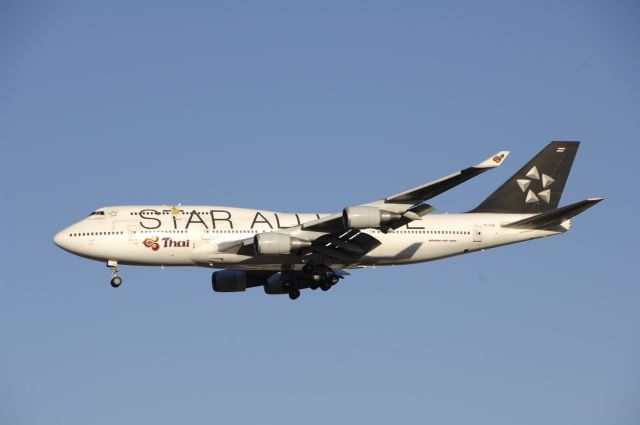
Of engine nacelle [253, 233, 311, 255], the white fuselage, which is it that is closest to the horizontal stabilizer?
the white fuselage

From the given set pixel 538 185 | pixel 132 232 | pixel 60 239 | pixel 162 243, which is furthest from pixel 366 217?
pixel 60 239

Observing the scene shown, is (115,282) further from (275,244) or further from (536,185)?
(536,185)

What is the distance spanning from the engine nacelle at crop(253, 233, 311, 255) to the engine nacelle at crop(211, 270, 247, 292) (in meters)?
7.24

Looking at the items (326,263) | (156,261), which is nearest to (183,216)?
(156,261)

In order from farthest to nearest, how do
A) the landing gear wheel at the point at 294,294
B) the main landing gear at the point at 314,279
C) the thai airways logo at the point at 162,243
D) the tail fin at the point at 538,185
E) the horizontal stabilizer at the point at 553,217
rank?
the tail fin at the point at 538,185, the landing gear wheel at the point at 294,294, the main landing gear at the point at 314,279, the thai airways logo at the point at 162,243, the horizontal stabilizer at the point at 553,217

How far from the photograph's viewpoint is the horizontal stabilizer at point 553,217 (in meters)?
56.8

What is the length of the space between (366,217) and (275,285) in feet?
38.0

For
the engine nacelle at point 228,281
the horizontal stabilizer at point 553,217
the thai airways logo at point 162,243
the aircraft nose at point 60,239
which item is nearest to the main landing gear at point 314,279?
the engine nacelle at point 228,281

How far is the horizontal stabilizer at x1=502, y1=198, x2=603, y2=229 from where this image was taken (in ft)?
186

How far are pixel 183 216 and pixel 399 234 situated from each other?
450 inches

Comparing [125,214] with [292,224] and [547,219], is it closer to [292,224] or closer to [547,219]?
[292,224]

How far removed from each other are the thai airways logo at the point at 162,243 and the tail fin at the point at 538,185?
1652 centimetres

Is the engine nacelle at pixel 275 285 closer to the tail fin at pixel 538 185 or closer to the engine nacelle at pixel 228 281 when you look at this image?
the engine nacelle at pixel 228 281

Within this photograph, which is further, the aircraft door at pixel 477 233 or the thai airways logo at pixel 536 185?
the thai airways logo at pixel 536 185
